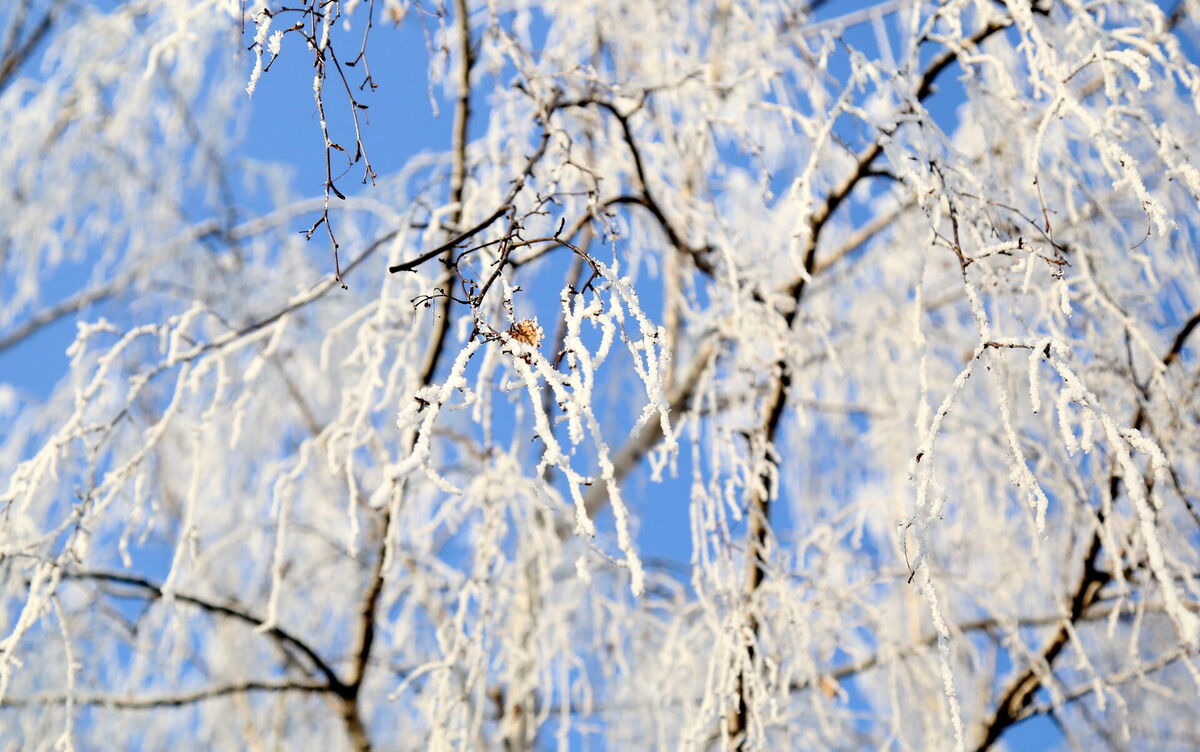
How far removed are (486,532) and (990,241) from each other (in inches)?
36.0

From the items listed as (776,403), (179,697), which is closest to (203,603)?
(179,697)

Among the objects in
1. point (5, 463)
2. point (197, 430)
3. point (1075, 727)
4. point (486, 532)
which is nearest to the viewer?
point (197, 430)

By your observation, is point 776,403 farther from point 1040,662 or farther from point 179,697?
point 179,697

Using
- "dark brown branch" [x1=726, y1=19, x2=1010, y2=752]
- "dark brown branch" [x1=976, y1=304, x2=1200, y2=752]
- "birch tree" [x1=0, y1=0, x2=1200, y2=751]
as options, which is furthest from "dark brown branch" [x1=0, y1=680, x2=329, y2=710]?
"dark brown branch" [x1=976, y1=304, x2=1200, y2=752]

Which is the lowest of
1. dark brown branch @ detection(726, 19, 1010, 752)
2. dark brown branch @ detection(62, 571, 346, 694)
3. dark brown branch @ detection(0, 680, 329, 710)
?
dark brown branch @ detection(0, 680, 329, 710)

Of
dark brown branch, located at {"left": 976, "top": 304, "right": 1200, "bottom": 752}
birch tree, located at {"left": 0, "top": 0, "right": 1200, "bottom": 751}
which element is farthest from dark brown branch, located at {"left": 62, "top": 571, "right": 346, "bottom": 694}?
dark brown branch, located at {"left": 976, "top": 304, "right": 1200, "bottom": 752}

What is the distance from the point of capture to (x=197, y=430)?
4.91 feet

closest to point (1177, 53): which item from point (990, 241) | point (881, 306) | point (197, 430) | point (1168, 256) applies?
point (990, 241)

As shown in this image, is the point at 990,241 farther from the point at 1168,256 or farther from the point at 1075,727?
the point at 1075,727

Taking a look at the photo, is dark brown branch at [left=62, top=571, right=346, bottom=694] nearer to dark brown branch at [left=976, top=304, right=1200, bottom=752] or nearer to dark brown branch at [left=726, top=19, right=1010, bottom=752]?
dark brown branch at [left=726, top=19, right=1010, bottom=752]

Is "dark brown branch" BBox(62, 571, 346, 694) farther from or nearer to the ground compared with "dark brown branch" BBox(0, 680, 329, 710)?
farther from the ground

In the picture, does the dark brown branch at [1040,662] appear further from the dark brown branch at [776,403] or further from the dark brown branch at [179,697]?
the dark brown branch at [179,697]

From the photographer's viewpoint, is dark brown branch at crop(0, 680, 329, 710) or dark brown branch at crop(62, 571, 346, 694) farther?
dark brown branch at crop(0, 680, 329, 710)

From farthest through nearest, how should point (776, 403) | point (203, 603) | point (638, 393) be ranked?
point (638, 393)
point (776, 403)
point (203, 603)
